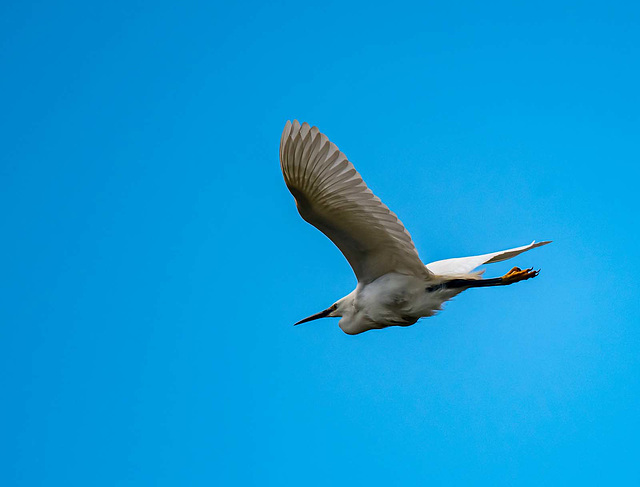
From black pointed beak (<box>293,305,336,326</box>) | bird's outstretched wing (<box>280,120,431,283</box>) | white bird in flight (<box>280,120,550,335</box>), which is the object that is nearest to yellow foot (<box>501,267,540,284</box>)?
white bird in flight (<box>280,120,550,335</box>)

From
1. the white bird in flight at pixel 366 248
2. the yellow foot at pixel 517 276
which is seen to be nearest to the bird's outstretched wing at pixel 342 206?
the white bird in flight at pixel 366 248

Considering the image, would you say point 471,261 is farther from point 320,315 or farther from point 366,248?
point 320,315

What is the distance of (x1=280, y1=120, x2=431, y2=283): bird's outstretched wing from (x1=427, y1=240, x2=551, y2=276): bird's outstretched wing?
2.14ft

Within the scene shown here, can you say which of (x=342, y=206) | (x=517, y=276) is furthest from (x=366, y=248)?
(x=517, y=276)

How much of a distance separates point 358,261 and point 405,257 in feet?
1.42

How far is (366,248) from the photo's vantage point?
20.3ft

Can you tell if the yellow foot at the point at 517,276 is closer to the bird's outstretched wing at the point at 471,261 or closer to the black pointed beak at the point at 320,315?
the bird's outstretched wing at the point at 471,261

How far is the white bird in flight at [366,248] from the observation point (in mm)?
5461

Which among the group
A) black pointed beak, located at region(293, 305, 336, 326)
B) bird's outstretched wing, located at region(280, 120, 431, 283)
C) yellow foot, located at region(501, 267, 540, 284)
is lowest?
yellow foot, located at region(501, 267, 540, 284)

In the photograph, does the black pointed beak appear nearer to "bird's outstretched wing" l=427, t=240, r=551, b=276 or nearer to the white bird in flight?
the white bird in flight

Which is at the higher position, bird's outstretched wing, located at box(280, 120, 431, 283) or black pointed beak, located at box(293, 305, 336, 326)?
black pointed beak, located at box(293, 305, 336, 326)

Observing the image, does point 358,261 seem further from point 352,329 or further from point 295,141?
point 295,141

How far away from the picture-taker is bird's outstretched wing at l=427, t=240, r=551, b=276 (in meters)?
6.80

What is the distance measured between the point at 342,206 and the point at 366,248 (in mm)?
610
